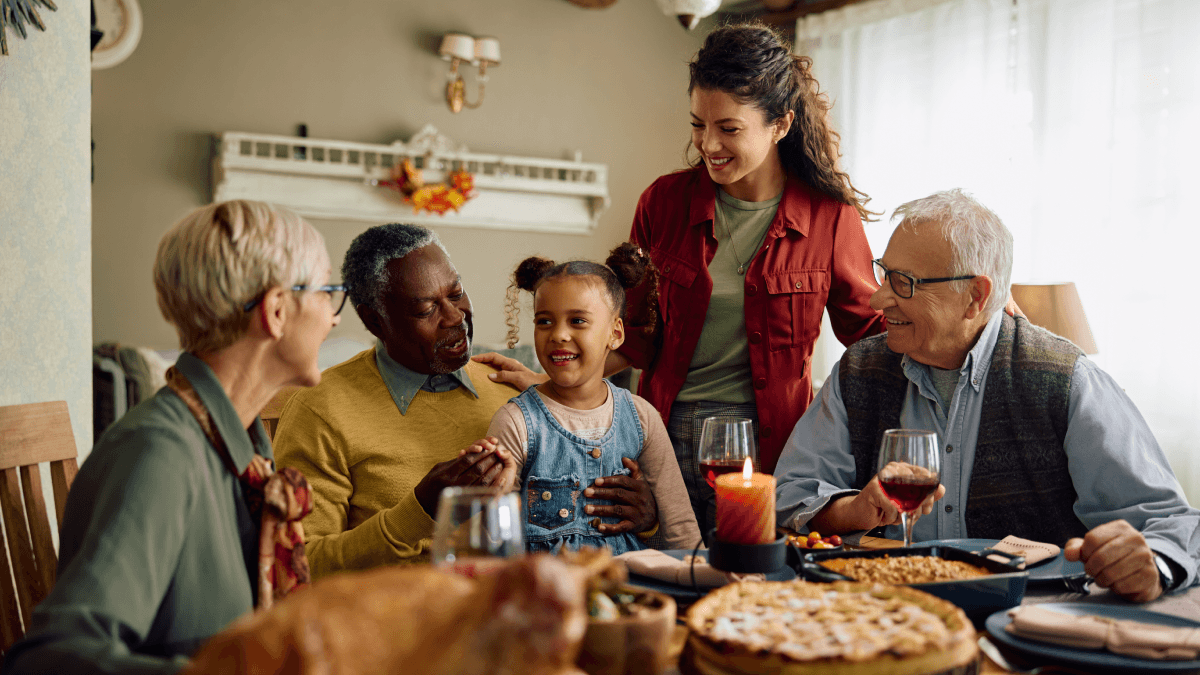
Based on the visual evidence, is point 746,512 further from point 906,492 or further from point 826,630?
point 906,492

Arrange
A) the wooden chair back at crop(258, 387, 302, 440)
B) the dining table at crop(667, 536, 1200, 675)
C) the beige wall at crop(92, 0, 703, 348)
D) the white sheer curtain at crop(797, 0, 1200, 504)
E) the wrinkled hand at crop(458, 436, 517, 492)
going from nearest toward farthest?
the dining table at crop(667, 536, 1200, 675), the wrinkled hand at crop(458, 436, 517, 492), the wooden chair back at crop(258, 387, 302, 440), the white sheer curtain at crop(797, 0, 1200, 504), the beige wall at crop(92, 0, 703, 348)

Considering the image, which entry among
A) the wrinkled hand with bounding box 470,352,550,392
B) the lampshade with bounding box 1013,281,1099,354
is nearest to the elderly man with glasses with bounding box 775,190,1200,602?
the wrinkled hand with bounding box 470,352,550,392

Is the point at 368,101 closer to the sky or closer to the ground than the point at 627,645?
closer to the sky

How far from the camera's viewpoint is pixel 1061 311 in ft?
10.8

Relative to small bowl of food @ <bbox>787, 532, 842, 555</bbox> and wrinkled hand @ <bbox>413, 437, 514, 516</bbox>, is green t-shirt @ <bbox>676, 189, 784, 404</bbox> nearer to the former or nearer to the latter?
small bowl of food @ <bbox>787, 532, 842, 555</bbox>

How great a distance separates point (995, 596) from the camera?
115 cm

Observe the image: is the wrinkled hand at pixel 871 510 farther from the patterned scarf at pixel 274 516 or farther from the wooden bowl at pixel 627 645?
the patterned scarf at pixel 274 516

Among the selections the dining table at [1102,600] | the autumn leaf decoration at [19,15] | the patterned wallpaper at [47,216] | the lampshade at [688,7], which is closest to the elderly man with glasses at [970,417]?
the dining table at [1102,600]

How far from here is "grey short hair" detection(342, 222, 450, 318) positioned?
178 centimetres

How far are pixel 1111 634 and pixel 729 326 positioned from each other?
53.4 inches

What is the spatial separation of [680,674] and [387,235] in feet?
3.62

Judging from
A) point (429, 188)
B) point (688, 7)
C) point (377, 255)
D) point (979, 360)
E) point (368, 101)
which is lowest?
point (979, 360)

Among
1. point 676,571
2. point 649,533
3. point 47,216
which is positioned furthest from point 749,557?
point 47,216

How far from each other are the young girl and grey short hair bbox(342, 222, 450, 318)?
0.32 m
